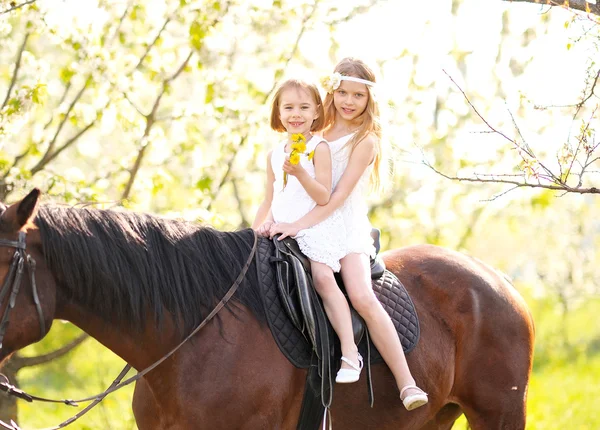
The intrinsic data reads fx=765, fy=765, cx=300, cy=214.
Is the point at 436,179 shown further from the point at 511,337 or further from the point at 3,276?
the point at 3,276

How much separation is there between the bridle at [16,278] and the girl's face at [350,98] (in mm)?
1695

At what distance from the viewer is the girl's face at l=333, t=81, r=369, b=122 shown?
3.89 metres

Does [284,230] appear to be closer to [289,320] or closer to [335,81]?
[289,320]

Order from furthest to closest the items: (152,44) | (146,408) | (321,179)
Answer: (152,44)
(321,179)
(146,408)

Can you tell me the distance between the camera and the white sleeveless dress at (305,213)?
3686 millimetres

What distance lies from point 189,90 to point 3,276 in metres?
8.70

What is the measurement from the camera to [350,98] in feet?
12.8

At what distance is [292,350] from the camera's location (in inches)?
138

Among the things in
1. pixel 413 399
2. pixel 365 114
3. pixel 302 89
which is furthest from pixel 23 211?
pixel 413 399

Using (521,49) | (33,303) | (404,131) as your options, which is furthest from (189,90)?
(33,303)

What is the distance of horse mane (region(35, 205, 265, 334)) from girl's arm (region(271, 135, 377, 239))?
268 millimetres

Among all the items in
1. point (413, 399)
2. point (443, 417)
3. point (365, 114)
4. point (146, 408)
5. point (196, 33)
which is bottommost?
point (443, 417)

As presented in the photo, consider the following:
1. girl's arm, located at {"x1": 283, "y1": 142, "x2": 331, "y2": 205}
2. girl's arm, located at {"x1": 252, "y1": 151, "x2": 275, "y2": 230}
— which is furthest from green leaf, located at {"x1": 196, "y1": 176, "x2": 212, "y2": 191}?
girl's arm, located at {"x1": 283, "y1": 142, "x2": 331, "y2": 205}

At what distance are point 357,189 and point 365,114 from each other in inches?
15.4
